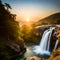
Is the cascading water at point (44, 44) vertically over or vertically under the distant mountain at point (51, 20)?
under

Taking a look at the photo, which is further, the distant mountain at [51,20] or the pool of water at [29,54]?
the distant mountain at [51,20]

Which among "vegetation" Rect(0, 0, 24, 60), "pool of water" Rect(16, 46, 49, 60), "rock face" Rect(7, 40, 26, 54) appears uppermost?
"vegetation" Rect(0, 0, 24, 60)

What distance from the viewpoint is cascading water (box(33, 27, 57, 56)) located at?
4375 millimetres

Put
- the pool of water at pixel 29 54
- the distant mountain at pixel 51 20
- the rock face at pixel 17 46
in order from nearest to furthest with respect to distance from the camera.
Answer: the pool of water at pixel 29 54 < the distant mountain at pixel 51 20 < the rock face at pixel 17 46

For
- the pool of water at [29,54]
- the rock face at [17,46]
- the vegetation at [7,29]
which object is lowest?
the pool of water at [29,54]

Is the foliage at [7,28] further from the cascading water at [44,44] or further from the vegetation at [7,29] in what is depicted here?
the cascading water at [44,44]

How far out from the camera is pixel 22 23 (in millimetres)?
4402

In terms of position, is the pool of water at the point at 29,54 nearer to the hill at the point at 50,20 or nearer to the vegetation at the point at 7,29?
the vegetation at the point at 7,29

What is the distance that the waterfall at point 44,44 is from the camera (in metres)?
4.38

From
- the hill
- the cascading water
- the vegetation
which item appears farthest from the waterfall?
the vegetation

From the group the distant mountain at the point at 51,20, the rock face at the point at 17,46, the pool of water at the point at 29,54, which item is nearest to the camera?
the pool of water at the point at 29,54

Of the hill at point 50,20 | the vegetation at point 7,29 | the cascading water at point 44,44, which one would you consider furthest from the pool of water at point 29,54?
the hill at point 50,20

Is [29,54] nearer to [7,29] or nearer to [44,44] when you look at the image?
[44,44]

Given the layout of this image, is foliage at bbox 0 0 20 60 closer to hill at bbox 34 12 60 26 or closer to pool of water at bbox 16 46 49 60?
pool of water at bbox 16 46 49 60
